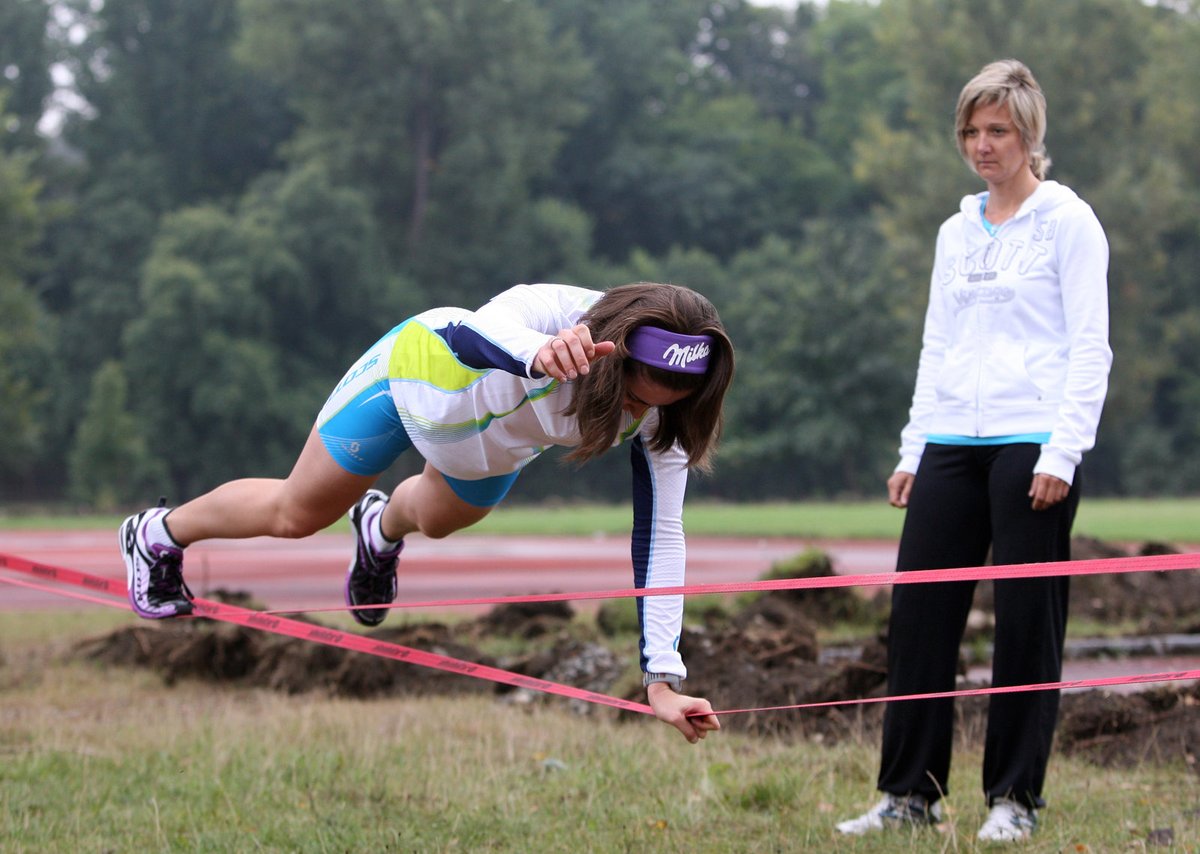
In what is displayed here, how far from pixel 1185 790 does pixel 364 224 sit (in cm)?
4765

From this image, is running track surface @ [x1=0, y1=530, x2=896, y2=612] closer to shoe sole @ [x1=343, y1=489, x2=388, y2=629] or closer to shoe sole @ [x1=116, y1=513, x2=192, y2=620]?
shoe sole @ [x1=343, y1=489, x2=388, y2=629]

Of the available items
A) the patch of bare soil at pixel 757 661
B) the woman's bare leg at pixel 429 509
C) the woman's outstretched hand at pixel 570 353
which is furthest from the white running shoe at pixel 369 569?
the woman's outstretched hand at pixel 570 353

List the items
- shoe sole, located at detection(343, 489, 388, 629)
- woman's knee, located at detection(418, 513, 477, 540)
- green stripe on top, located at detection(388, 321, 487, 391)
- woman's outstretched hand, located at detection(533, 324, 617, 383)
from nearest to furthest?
woman's outstretched hand, located at detection(533, 324, 617, 383) → green stripe on top, located at detection(388, 321, 487, 391) → woman's knee, located at detection(418, 513, 477, 540) → shoe sole, located at detection(343, 489, 388, 629)

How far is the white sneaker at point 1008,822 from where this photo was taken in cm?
471

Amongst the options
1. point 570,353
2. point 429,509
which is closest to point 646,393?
point 570,353

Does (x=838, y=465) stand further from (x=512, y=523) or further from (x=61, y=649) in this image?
(x=61, y=649)

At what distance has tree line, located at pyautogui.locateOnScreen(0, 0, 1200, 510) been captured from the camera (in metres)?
47.7

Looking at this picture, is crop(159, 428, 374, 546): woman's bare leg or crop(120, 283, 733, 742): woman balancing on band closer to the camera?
crop(120, 283, 733, 742): woman balancing on band

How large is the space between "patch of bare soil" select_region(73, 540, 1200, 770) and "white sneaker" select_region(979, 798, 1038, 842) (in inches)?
55.4

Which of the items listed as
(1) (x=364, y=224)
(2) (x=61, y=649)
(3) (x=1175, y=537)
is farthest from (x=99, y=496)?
(2) (x=61, y=649)

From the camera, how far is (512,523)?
26.2 m

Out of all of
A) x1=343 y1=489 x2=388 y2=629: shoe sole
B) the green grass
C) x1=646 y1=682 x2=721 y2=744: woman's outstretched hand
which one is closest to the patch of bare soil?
x1=343 y1=489 x2=388 y2=629: shoe sole

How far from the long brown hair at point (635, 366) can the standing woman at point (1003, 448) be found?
46.7 inches

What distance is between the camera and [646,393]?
4035 millimetres
